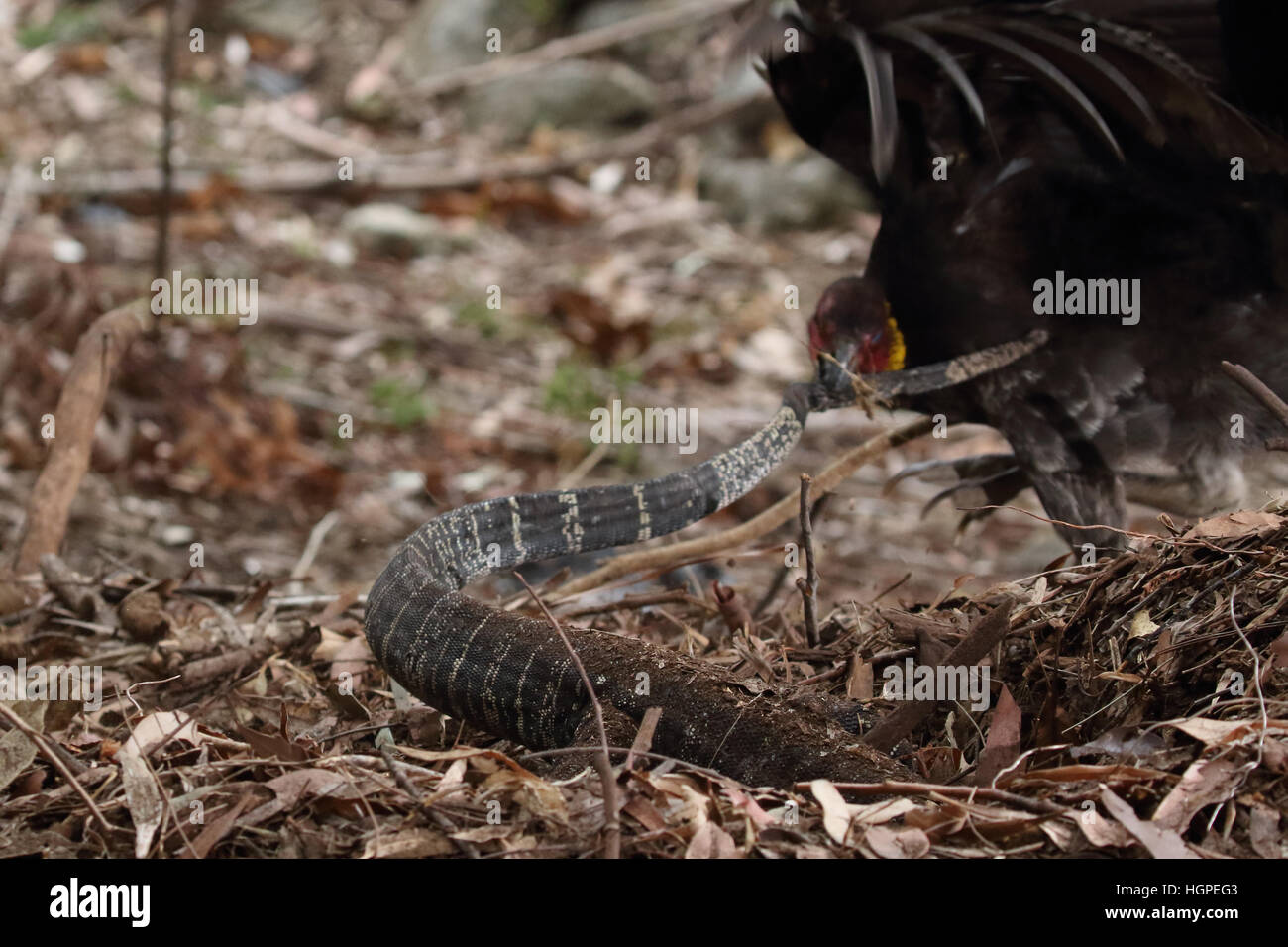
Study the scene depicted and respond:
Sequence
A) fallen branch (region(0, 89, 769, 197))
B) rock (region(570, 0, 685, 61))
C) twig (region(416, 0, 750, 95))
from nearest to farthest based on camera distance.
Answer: fallen branch (region(0, 89, 769, 197)) < twig (region(416, 0, 750, 95)) < rock (region(570, 0, 685, 61))

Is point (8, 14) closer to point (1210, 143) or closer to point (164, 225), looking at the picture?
point (164, 225)

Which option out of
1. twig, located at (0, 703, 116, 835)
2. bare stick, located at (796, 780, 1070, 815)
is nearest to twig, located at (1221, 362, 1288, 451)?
bare stick, located at (796, 780, 1070, 815)

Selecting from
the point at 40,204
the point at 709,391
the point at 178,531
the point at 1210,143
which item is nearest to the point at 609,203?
the point at 709,391

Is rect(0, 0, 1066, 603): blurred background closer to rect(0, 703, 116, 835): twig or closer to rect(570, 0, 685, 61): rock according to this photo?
rect(570, 0, 685, 61): rock

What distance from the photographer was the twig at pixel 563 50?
11.1 meters

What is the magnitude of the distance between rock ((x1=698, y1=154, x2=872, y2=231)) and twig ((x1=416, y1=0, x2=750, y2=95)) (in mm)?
1644

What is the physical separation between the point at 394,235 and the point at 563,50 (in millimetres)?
2955

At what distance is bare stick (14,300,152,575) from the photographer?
383cm

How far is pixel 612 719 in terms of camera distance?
249 cm

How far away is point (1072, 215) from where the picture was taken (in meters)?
3.88
